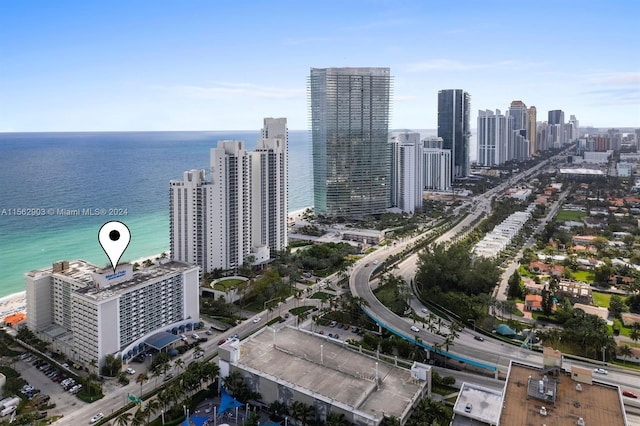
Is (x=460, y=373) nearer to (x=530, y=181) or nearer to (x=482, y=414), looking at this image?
(x=482, y=414)

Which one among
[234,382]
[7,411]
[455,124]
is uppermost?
[455,124]

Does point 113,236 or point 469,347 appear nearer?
point 113,236

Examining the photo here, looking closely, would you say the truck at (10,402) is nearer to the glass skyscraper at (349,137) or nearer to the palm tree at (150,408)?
the palm tree at (150,408)

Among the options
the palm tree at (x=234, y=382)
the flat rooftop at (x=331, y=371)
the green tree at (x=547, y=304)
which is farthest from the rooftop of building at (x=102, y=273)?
the green tree at (x=547, y=304)

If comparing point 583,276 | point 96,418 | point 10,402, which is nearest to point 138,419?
point 96,418

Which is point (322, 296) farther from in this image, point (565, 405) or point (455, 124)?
point (455, 124)

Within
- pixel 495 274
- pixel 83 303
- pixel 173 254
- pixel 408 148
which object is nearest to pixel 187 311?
pixel 83 303
